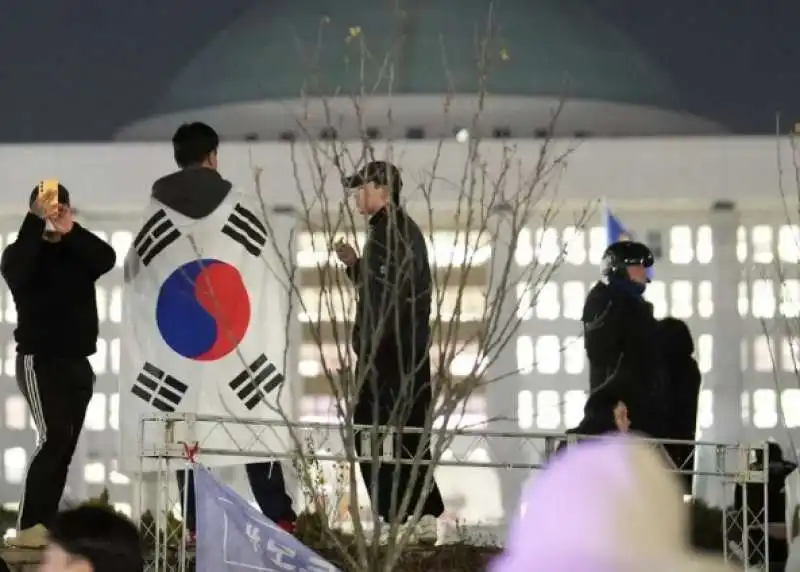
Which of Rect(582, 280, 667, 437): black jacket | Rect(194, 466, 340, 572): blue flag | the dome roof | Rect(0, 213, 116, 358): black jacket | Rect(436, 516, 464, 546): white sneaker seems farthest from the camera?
the dome roof

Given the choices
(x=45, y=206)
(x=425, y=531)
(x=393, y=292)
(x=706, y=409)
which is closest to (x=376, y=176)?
(x=393, y=292)

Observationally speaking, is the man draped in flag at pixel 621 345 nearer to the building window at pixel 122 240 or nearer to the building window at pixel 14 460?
the building window at pixel 122 240

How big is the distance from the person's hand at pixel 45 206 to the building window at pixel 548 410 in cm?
472

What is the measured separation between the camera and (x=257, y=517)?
17.7 feet

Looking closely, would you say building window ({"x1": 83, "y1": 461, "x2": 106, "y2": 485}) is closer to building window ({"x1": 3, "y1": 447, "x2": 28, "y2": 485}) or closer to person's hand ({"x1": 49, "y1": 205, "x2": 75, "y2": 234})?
building window ({"x1": 3, "y1": 447, "x2": 28, "y2": 485})

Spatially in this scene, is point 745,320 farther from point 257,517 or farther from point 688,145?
point 257,517

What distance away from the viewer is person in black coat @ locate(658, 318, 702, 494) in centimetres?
848

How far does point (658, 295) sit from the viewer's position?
10.3 meters

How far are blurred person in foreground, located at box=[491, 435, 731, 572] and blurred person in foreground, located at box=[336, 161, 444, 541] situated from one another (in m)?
3.27

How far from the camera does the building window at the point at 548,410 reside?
33.0 ft

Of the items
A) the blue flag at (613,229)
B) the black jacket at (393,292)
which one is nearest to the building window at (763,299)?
the blue flag at (613,229)

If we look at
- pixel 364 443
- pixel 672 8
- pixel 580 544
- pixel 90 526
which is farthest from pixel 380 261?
pixel 672 8

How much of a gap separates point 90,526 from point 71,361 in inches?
127

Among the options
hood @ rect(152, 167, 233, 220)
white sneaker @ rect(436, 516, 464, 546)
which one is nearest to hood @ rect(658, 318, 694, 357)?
white sneaker @ rect(436, 516, 464, 546)
